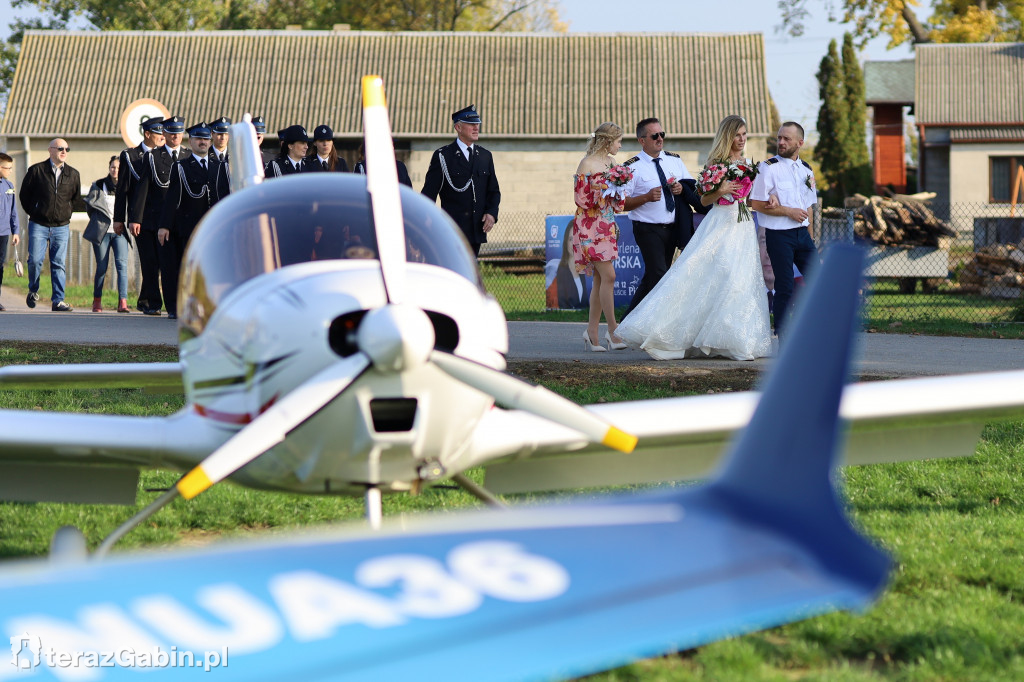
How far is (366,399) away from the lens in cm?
305

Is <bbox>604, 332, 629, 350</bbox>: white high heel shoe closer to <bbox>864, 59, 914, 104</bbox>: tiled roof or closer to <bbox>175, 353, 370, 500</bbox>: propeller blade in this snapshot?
<bbox>175, 353, 370, 500</bbox>: propeller blade

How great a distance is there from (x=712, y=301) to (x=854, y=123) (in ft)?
133

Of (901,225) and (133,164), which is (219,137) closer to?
(133,164)

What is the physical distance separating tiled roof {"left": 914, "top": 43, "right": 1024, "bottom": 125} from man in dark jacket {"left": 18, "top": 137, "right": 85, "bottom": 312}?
28.3m

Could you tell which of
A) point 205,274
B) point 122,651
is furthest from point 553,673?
point 205,274

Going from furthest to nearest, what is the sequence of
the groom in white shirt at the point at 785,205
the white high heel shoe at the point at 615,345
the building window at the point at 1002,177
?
the building window at the point at 1002,177, the white high heel shoe at the point at 615,345, the groom in white shirt at the point at 785,205

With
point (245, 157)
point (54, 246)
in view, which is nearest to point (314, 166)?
point (54, 246)

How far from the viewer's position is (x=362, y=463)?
10.5 ft

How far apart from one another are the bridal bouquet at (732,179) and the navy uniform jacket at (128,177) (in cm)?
737

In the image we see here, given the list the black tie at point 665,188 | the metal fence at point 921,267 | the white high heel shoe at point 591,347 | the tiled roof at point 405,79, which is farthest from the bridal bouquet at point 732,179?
the tiled roof at point 405,79

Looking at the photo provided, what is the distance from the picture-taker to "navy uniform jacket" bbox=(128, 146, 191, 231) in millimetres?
13422

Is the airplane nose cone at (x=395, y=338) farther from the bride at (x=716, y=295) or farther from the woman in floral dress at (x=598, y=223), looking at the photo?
the woman in floral dress at (x=598, y=223)

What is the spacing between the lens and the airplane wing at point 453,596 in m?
1.14

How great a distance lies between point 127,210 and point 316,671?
13787mm
